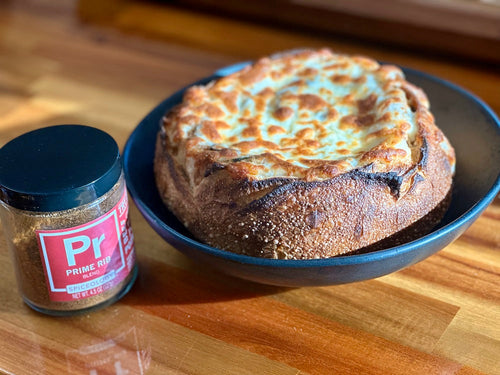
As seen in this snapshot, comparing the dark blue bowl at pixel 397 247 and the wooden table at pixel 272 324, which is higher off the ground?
the dark blue bowl at pixel 397 247

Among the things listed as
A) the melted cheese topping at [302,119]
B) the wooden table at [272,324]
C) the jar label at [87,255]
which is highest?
the melted cheese topping at [302,119]

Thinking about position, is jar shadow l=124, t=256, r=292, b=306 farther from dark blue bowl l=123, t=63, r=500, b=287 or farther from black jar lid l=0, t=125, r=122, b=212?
black jar lid l=0, t=125, r=122, b=212

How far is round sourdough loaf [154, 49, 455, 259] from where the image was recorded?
0.84 m

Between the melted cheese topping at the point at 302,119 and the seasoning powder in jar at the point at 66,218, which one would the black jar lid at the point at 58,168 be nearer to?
the seasoning powder in jar at the point at 66,218

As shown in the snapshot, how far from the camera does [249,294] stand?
3.03 ft

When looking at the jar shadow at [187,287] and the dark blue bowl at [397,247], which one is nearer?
the dark blue bowl at [397,247]

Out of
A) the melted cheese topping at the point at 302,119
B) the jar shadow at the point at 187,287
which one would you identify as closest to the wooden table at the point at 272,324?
the jar shadow at the point at 187,287

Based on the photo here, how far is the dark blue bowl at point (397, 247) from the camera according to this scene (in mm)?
801

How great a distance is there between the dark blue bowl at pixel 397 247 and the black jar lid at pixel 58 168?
0.11 m

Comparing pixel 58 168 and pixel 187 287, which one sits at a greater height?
pixel 58 168

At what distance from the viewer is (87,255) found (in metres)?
0.82

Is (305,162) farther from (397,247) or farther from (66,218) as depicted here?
(66,218)

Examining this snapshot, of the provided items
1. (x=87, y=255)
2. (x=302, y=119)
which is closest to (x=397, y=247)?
(x=302, y=119)

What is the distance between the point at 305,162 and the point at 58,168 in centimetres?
31
